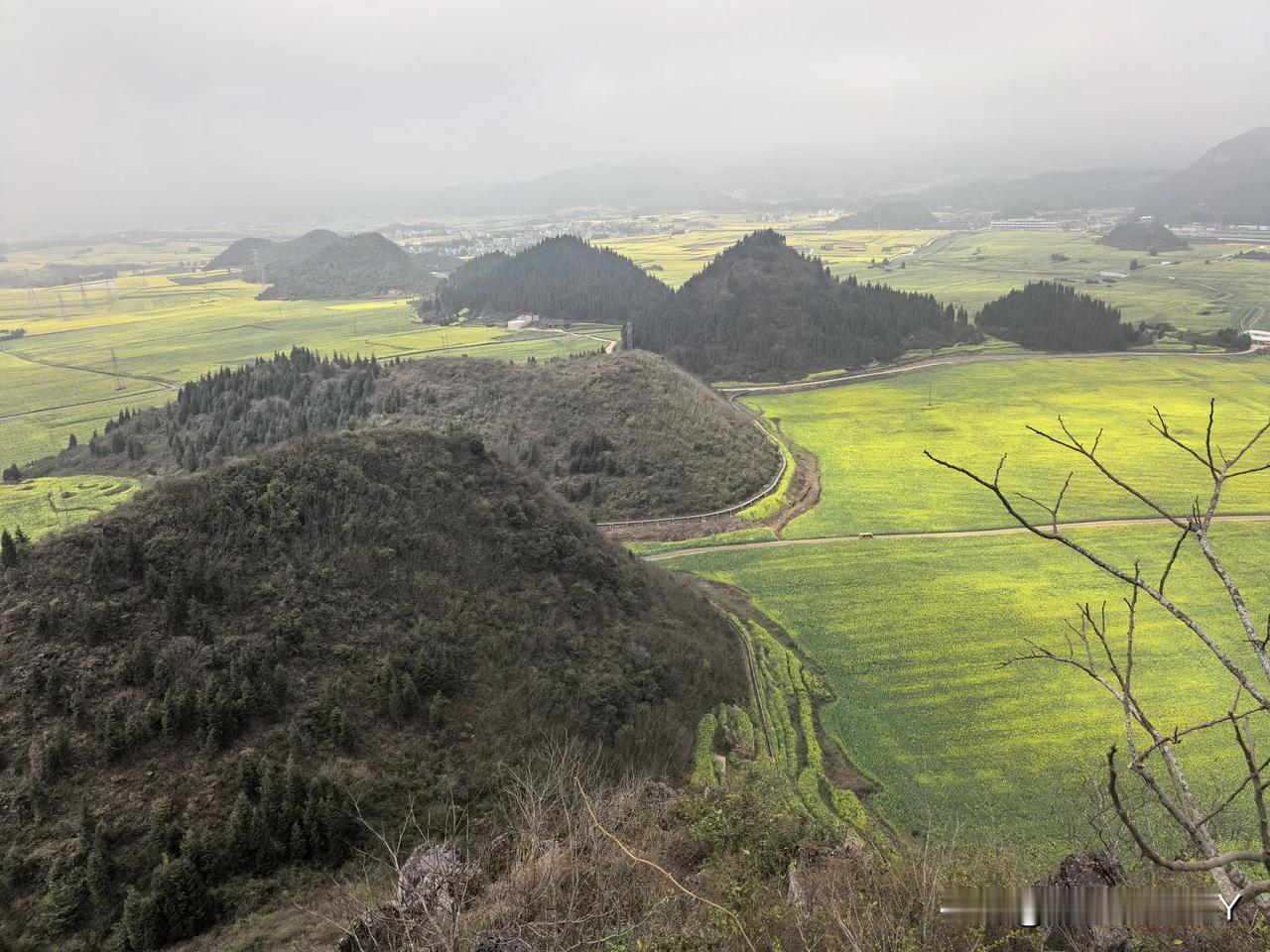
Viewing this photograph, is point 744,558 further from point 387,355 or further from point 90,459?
point 387,355

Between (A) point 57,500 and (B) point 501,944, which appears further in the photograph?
(A) point 57,500

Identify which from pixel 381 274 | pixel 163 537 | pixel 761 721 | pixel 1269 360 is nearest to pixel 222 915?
pixel 163 537

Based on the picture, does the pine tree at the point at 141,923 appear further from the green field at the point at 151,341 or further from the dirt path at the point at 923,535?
the green field at the point at 151,341

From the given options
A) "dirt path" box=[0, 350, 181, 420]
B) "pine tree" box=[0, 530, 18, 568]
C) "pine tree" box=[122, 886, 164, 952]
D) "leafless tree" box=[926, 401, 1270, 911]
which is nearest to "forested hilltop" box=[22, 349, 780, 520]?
"dirt path" box=[0, 350, 181, 420]

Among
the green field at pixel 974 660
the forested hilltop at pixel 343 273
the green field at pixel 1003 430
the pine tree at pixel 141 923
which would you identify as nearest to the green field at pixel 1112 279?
the green field at pixel 1003 430

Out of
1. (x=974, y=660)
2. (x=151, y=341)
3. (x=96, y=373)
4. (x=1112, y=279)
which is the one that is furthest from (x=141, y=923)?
(x=1112, y=279)

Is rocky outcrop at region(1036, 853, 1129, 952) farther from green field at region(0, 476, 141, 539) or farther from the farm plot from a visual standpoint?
the farm plot

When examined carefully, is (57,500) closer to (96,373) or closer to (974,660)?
(96,373)
